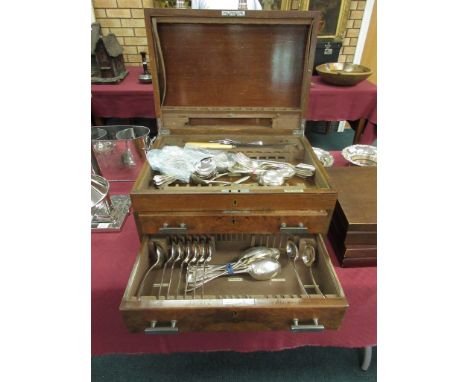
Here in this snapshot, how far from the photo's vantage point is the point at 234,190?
576 mm

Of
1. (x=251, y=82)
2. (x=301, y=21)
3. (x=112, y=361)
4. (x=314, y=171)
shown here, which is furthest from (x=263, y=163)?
(x=112, y=361)

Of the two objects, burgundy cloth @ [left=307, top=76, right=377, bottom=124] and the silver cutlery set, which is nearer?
the silver cutlery set

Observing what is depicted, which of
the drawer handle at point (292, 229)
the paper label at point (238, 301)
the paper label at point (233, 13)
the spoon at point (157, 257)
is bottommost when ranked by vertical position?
the spoon at point (157, 257)

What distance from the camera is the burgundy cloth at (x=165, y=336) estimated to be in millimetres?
→ 632

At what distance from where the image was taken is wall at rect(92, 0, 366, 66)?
7.20 feet

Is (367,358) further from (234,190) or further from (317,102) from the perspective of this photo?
(317,102)

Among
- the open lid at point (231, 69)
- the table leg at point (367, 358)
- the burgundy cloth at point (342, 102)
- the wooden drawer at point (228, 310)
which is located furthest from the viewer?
the burgundy cloth at point (342, 102)

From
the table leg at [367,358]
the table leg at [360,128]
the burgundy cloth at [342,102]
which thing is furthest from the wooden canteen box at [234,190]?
the table leg at [360,128]

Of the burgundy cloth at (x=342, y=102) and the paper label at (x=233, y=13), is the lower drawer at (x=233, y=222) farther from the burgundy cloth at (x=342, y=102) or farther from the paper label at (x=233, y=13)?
the burgundy cloth at (x=342, y=102)

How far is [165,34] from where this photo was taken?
Answer: 2.55 ft

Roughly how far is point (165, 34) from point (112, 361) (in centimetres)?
123

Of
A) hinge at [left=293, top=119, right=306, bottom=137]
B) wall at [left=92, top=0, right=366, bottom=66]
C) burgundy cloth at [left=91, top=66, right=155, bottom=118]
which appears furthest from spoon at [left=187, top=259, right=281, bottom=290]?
wall at [left=92, top=0, right=366, bottom=66]

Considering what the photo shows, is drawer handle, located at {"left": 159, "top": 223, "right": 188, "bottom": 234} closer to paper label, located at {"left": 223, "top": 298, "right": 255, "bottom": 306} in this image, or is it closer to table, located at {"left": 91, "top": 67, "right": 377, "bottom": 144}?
paper label, located at {"left": 223, "top": 298, "right": 255, "bottom": 306}

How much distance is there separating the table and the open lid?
1054 millimetres
